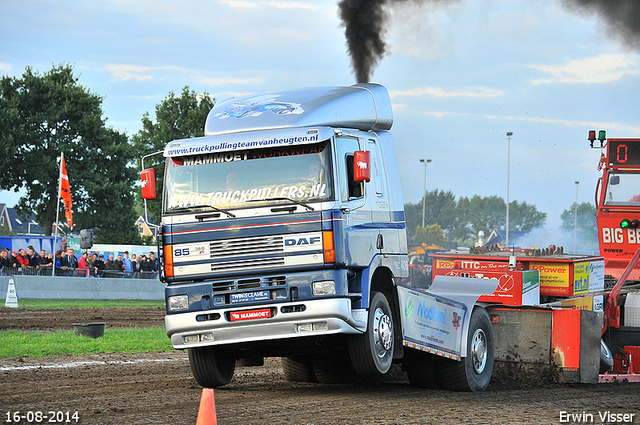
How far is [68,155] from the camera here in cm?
5088

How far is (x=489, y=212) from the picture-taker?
104438 mm

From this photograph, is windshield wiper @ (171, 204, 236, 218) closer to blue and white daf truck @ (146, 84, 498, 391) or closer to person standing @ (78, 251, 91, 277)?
blue and white daf truck @ (146, 84, 498, 391)

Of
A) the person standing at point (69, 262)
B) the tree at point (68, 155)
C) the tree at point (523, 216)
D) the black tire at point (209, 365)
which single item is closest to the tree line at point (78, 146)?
the tree at point (68, 155)

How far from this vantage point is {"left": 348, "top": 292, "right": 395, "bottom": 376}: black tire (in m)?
8.48

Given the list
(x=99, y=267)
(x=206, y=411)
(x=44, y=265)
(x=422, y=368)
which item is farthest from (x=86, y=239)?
(x=206, y=411)

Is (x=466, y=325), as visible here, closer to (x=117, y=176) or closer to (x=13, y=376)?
(x=13, y=376)

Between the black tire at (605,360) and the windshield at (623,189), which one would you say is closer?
the black tire at (605,360)

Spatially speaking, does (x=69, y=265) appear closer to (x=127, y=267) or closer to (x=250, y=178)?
(x=127, y=267)

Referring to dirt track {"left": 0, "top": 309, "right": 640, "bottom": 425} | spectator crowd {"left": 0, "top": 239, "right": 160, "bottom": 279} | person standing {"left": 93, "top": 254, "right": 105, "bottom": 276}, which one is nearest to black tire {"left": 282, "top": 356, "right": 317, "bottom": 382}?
dirt track {"left": 0, "top": 309, "right": 640, "bottom": 425}

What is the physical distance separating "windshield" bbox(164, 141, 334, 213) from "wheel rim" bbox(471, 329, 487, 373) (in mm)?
3348

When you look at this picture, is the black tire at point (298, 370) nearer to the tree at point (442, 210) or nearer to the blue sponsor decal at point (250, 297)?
the blue sponsor decal at point (250, 297)

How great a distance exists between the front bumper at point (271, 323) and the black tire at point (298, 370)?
2.62m

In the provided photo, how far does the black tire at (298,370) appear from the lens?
10.9 meters

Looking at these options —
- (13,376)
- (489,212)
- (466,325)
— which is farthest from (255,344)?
(489,212)
